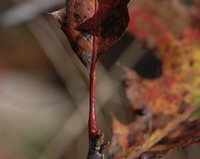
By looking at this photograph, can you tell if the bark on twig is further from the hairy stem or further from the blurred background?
the blurred background

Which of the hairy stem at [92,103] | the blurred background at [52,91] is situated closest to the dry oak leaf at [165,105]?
the hairy stem at [92,103]

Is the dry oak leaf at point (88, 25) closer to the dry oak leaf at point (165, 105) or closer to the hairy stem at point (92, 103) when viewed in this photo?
the hairy stem at point (92, 103)

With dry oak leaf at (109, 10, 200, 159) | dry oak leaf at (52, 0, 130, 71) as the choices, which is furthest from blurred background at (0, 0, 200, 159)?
dry oak leaf at (52, 0, 130, 71)

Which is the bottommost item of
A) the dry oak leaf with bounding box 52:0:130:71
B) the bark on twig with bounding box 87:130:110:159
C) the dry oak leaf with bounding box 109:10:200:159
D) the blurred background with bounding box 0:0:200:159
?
the blurred background with bounding box 0:0:200:159

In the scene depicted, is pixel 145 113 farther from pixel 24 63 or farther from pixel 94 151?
pixel 24 63

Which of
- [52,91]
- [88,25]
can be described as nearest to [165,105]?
[88,25]
